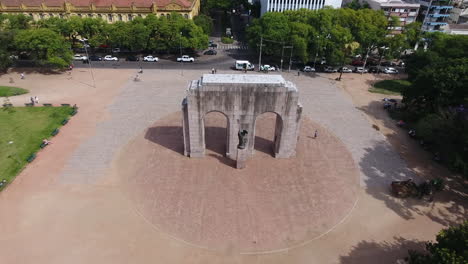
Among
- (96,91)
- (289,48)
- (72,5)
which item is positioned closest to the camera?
(96,91)

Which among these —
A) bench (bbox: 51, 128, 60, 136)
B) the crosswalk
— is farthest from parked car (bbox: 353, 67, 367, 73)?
bench (bbox: 51, 128, 60, 136)

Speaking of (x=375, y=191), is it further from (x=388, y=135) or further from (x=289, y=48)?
(x=289, y=48)

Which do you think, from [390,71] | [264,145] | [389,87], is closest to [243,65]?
[264,145]

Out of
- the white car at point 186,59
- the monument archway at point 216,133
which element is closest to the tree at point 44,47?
the white car at point 186,59

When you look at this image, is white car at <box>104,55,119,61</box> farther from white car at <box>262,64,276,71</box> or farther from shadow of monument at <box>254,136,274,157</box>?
shadow of monument at <box>254,136,274,157</box>

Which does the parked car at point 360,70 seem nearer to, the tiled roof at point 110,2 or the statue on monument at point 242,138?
the statue on monument at point 242,138

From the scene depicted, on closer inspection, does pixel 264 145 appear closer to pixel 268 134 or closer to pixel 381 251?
pixel 268 134

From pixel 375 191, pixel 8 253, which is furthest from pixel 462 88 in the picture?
pixel 8 253
